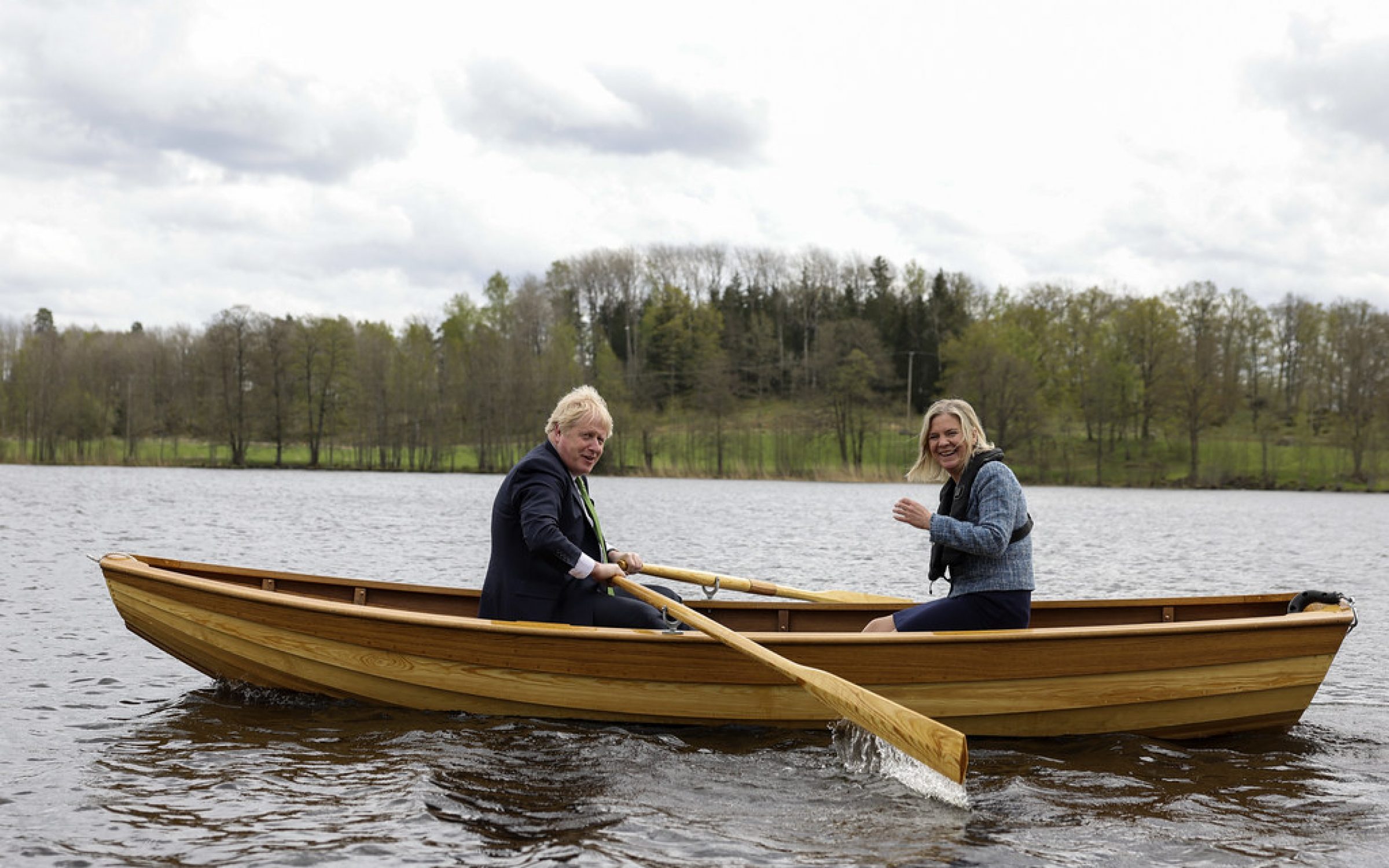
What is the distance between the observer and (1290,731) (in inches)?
281

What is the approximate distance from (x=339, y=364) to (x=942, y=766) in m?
58.5

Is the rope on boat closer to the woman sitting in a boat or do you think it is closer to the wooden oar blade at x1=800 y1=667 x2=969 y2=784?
the woman sitting in a boat

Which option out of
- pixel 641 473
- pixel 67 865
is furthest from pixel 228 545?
pixel 641 473

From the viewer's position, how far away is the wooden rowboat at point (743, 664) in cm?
619

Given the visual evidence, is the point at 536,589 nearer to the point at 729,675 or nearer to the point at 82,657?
the point at 729,675

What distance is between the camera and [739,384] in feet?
228

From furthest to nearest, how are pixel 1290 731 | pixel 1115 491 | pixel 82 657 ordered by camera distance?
pixel 1115 491, pixel 82 657, pixel 1290 731

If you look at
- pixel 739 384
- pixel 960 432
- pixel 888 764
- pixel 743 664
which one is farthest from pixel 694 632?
pixel 739 384

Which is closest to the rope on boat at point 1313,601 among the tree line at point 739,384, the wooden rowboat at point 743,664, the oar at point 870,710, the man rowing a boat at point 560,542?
the wooden rowboat at point 743,664

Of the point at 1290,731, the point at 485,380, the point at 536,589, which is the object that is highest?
the point at 485,380

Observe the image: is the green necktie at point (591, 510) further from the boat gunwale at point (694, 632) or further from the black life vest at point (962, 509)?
the black life vest at point (962, 509)

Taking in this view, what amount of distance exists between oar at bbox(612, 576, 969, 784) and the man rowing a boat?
32 centimetres

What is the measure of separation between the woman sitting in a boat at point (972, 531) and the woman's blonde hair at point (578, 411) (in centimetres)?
184

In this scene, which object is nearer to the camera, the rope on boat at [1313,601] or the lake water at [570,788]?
the lake water at [570,788]
